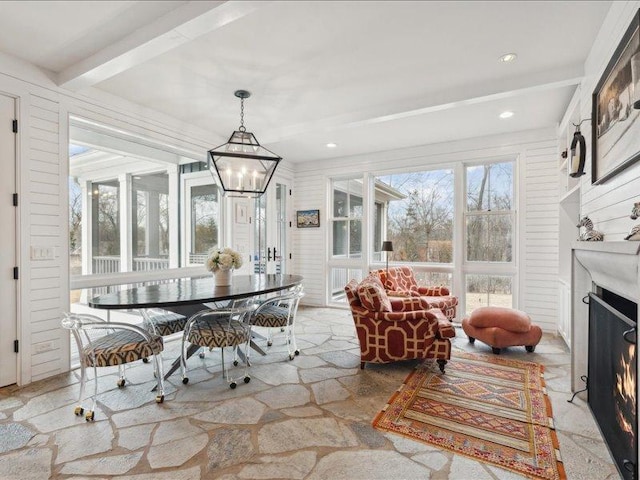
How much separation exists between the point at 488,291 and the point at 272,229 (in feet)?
11.9

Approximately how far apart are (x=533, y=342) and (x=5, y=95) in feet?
18.2

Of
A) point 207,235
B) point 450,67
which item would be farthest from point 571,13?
point 207,235

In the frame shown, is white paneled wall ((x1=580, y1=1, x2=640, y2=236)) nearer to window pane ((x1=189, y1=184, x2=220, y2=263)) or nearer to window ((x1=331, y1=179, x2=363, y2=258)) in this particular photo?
window ((x1=331, y1=179, x2=363, y2=258))

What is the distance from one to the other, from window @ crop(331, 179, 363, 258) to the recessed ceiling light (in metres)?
3.46

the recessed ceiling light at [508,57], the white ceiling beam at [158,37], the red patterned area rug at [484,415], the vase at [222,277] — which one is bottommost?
the red patterned area rug at [484,415]

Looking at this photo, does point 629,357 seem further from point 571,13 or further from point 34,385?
point 34,385

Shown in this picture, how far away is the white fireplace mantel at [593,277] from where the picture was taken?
160cm

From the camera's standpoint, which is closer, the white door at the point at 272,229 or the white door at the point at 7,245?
the white door at the point at 7,245

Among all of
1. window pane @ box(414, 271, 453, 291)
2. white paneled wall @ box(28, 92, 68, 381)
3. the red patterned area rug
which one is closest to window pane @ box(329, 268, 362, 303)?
window pane @ box(414, 271, 453, 291)

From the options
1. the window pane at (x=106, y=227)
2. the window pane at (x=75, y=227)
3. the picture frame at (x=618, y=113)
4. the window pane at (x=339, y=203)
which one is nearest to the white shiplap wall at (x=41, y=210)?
the window pane at (x=75, y=227)

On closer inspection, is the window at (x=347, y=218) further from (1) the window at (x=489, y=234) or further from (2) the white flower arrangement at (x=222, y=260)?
(2) the white flower arrangement at (x=222, y=260)

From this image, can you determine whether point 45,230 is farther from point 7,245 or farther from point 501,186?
point 501,186

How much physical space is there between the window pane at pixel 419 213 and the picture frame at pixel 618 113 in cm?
279

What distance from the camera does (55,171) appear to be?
3160 mm
